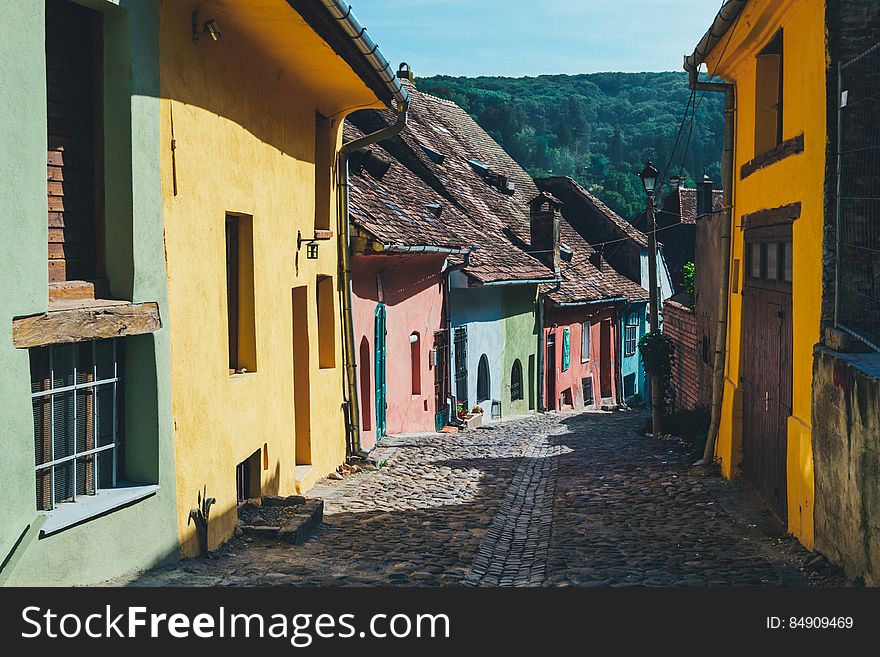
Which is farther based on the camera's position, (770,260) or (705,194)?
(705,194)

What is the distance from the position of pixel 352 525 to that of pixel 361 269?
18.6 feet

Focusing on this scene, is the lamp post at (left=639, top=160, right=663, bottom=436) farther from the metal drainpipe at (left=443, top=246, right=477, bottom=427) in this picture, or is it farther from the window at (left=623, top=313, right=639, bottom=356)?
the window at (left=623, top=313, right=639, bottom=356)

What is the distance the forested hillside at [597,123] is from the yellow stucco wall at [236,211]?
195 feet

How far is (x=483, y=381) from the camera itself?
75.3ft

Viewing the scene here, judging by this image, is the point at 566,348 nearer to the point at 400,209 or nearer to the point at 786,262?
Result: the point at 400,209

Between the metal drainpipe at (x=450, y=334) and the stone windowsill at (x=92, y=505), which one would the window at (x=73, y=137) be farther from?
the metal drainpipe at (x=450, y=334)

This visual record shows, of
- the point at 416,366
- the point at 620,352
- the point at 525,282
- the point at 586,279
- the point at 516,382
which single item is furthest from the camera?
the point at 620,352

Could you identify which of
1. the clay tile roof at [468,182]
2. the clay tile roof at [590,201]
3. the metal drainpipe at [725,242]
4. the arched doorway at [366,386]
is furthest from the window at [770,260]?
the clay tile roof at [590,201]

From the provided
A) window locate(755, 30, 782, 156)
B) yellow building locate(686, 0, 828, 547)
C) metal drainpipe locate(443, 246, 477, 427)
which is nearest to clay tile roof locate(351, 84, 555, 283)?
metal drainpipe locate(443, 246, 477, 427)

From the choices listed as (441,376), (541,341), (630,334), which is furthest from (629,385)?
(441,376)

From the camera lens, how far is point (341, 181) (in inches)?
520

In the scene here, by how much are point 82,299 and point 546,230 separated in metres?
21.2

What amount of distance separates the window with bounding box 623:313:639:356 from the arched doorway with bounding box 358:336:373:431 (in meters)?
19.9

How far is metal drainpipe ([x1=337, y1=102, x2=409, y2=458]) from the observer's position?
1302 cm
